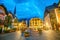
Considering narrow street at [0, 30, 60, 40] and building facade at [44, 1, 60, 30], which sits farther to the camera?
building facade at [44, 1, 60, 30]

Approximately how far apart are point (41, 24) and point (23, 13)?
0.60 m

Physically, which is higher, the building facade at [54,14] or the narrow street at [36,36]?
the building facade at [54,14]

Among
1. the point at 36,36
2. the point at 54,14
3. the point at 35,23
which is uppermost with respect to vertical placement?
the point at 54,14

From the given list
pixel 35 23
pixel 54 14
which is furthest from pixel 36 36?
pixel 54 14

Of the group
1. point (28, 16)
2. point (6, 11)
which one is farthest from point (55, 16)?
point (6, 11)

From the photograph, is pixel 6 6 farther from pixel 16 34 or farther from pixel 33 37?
pixel 33 37

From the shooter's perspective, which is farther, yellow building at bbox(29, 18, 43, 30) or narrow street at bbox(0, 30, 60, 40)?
yellow building at bbox(29, 18, 43, 30)

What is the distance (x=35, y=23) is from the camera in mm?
4348

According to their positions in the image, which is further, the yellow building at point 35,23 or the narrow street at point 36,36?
the yellow building at point 35,23

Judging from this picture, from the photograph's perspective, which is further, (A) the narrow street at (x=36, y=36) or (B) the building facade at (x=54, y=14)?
(B) the building facade at (x=54, y=14)

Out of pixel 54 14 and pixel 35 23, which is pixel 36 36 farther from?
pixel 54 14

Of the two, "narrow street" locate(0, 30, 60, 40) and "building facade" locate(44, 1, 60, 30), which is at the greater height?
"building facade" locate(44, 1, 60, 30)

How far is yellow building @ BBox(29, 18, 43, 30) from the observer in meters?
4.32

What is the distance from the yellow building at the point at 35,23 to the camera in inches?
170
